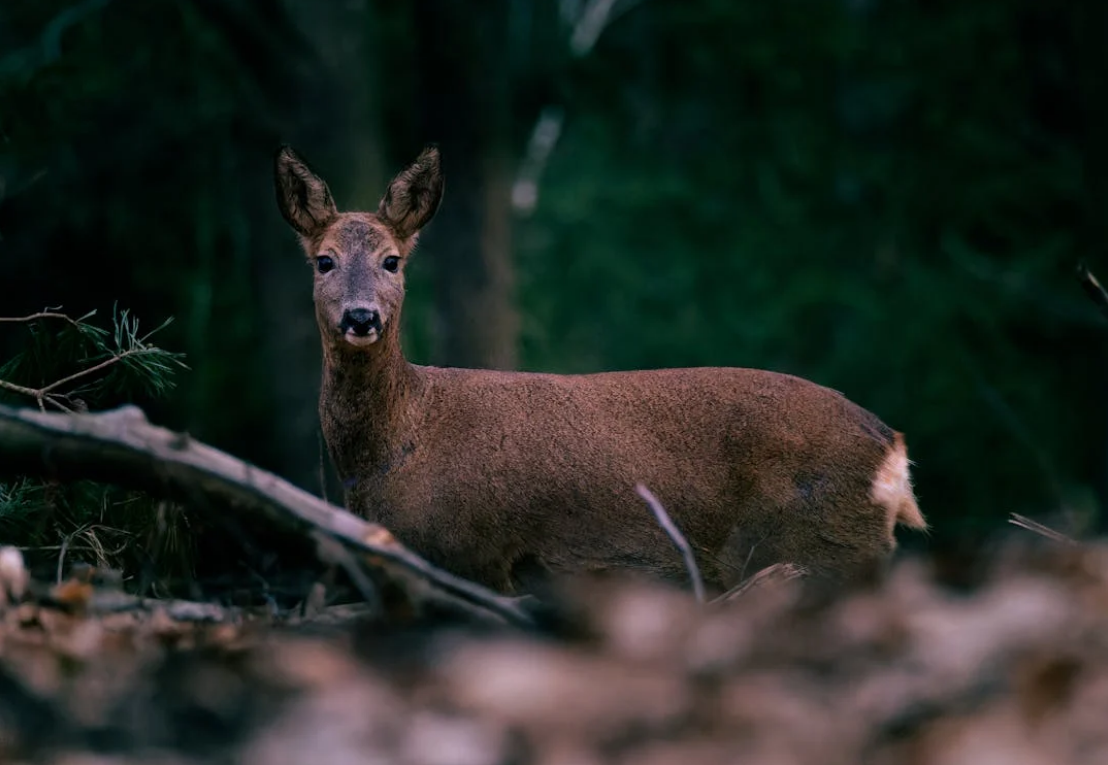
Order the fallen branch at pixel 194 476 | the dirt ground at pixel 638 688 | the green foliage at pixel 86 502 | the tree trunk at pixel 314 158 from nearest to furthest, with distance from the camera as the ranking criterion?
the dirt ground at pixel 638 688
the fallen branch at pixel 194 476
the green foliage at pixel 86 502
the tree trunk at pixel 314 158

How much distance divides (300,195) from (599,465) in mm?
1806

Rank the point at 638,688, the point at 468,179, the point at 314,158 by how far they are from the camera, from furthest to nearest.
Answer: the point at 468,179 < the point at 314,158 < the point at 638,688

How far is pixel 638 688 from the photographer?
2.57 meters

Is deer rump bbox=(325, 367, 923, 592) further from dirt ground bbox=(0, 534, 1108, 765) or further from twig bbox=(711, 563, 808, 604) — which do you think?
dirt ground bbox=(0, 534, 1108, 765)

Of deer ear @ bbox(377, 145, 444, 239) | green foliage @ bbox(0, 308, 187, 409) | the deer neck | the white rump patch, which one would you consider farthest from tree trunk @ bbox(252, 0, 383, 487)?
the white rump patch

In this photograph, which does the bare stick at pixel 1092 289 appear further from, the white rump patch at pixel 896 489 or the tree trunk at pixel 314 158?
the tree trunk at pixel 314 158

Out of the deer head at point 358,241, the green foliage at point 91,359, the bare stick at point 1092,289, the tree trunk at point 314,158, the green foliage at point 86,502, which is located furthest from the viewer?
the tree trunk at point 314,158

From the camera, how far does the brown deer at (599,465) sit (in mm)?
5586

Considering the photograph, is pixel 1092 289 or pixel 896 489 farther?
pixel 896 489

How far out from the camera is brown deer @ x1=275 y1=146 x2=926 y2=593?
5.59 m

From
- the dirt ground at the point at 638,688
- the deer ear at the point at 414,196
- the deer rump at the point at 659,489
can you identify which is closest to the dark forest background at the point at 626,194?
the deer ear at the point at 414,196

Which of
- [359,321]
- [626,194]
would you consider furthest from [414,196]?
[626,194]

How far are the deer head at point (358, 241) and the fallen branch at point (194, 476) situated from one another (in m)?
1.94

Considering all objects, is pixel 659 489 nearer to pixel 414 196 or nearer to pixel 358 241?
pixel 358 241
